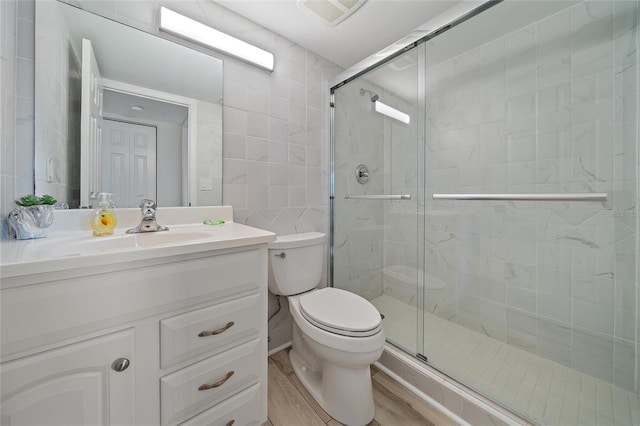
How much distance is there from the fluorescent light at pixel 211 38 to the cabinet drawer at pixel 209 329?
1.32 m

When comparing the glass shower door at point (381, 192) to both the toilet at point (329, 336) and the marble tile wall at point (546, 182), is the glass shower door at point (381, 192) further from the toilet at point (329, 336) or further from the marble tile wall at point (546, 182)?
the toilet at point (329, 336)

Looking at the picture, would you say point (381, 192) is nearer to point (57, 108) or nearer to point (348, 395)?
point (348, 395)

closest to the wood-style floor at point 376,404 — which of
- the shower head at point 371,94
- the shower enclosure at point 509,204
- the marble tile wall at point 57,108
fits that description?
the shower enclosure at point 509,204

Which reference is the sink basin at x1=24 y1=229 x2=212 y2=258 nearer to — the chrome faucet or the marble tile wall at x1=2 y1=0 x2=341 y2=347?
the chrome faucet

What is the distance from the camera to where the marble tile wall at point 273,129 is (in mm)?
1353

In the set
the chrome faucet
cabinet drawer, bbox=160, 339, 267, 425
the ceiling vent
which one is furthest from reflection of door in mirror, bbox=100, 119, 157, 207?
the ceiling vent

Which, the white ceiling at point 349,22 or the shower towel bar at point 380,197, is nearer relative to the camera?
the white ceiling at point 349,22

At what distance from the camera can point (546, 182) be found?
138 cm

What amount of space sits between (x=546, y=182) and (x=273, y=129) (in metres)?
1.66

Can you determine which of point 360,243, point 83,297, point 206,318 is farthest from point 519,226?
point 83,297

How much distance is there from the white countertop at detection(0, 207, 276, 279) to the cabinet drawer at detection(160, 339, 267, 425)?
38cm

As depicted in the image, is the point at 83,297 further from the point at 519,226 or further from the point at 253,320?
the point at 519,226

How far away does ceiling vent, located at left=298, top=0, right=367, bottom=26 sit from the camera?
1266mm

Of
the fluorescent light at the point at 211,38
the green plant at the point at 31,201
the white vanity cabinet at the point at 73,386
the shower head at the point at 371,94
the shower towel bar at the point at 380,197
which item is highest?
the fluorescent light at the point at 211,38
